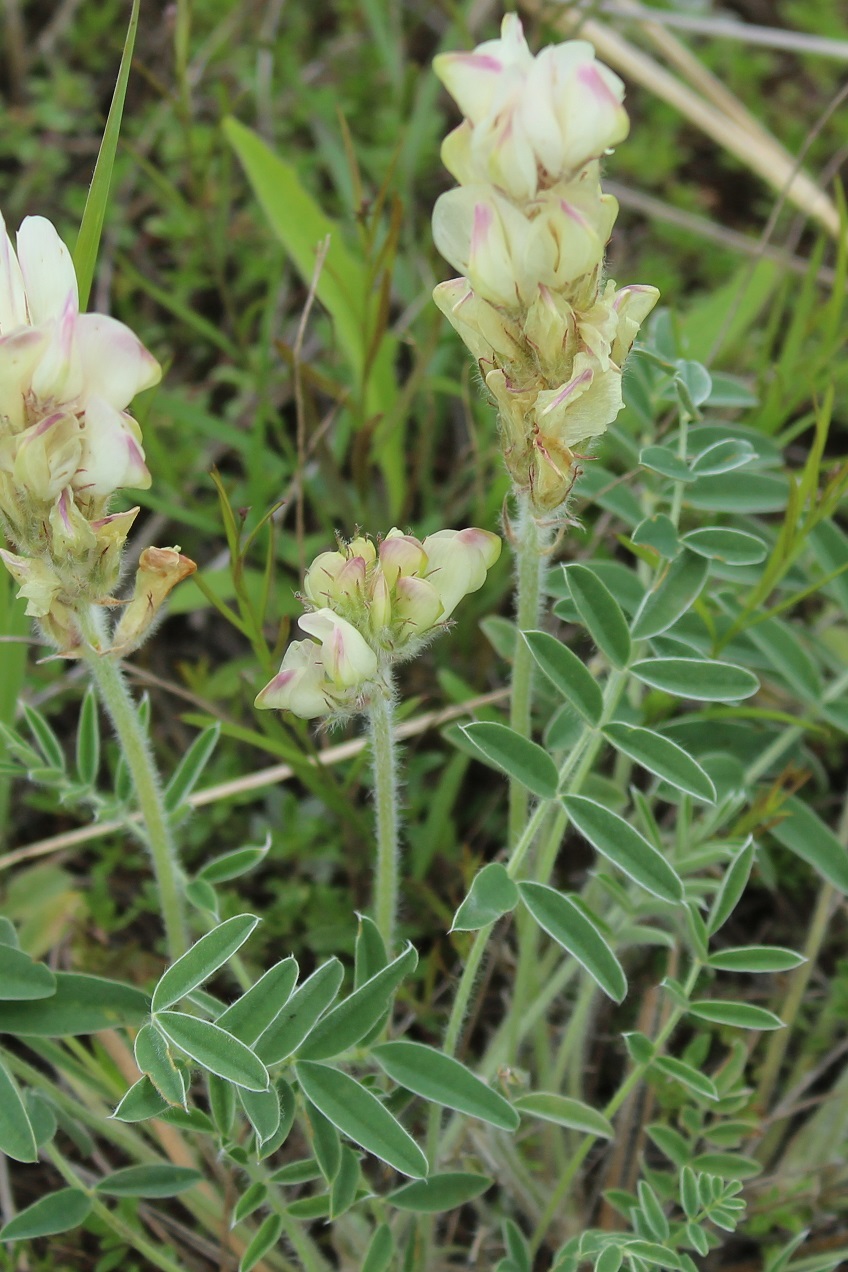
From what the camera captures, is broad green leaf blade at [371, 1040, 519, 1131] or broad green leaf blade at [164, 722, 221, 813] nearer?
broad green leaf blade at [371, 1040, 519, 1131]

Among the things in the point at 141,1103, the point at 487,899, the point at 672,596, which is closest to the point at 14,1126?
the point at 141,1103

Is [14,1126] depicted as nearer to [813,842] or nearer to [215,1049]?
[215,1049]

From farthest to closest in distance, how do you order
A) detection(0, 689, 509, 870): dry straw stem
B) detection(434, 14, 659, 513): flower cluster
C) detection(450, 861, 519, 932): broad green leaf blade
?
detection(0, 689, 509, 870): dry straw stem → detection(450, 861, 519, 932): broad green leaf blade → detection(434, 14, 659, 513): flower cluster

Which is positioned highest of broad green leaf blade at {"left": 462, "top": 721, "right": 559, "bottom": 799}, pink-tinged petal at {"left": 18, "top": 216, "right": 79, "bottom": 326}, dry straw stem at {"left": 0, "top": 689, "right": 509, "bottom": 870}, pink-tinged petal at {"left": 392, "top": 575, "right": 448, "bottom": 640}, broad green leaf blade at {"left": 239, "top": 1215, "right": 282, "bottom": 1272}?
pink-tinged petal at {"left": 18, "top": 216, "right": 79, "bottom": 326}

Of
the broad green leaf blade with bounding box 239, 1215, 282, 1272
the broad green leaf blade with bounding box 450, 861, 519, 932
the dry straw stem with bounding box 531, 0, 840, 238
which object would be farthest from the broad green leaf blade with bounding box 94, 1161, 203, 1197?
the dry straw stem with bounding box 531, 0, 840, 238

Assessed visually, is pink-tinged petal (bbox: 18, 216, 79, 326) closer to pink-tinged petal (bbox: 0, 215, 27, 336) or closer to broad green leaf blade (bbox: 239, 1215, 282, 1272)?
pink-tinged petal (bbox: 0, 215, 27, 336)

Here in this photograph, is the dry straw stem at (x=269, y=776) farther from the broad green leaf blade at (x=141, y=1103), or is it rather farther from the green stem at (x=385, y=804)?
the broad green leaf blade at (x=141, y=1103)

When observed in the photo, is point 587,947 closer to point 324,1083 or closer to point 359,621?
point 324,1083
